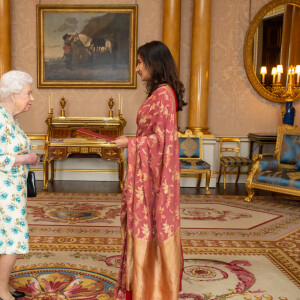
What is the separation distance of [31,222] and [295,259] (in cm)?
284

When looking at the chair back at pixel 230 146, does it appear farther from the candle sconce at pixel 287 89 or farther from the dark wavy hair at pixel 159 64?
the dark wavy hair at pixel 159 64

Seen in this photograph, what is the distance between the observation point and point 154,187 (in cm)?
225

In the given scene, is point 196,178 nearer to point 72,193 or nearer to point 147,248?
point 72,193

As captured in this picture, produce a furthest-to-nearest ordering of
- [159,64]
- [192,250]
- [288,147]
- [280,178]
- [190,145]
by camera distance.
Result: [190,145] < [288,147] < [280,178] < [192,250] < [159,64]

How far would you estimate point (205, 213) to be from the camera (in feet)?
16.8

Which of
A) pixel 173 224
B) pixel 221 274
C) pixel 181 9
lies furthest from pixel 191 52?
pixel 173 224

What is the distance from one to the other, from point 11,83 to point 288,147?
16.0 ft

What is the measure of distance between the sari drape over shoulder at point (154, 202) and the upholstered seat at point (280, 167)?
3689 millimetres

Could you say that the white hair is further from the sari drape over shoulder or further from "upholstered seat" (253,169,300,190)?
"upholstered seat" (253,169,300,190)

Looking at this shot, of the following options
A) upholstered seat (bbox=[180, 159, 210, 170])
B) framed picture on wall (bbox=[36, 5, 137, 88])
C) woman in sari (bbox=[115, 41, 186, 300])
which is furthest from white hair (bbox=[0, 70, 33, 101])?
framed picture on wall (bbox=[36, 5, 137, 88])

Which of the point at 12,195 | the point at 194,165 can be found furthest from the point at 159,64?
the point at 194,165

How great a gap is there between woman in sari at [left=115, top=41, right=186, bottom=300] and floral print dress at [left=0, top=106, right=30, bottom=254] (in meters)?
0.62

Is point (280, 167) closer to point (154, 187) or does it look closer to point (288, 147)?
point (288, 147)

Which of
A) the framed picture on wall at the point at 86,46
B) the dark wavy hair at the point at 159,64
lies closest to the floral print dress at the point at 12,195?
the dark wavy hair at the point at 159,64
